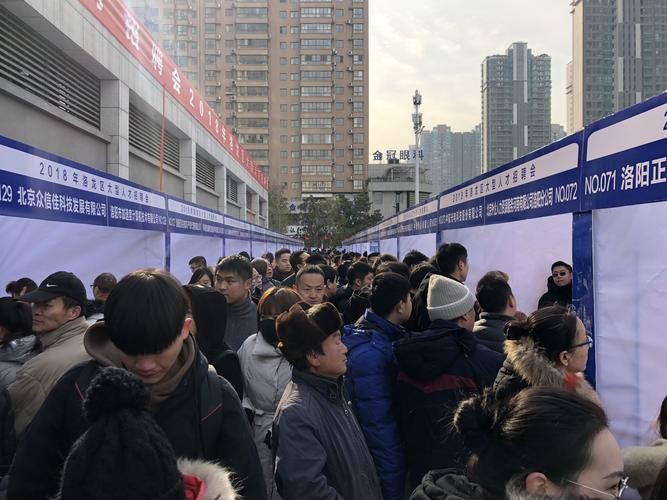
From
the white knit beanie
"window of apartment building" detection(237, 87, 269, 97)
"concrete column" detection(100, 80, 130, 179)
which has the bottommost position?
the white knit beanie

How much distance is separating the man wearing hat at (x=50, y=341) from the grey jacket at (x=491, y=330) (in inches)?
84.7

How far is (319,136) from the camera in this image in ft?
272

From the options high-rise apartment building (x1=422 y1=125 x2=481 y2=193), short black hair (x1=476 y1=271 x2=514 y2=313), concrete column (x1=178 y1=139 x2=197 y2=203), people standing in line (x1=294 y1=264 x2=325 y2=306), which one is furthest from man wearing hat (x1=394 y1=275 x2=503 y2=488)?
high-rise apartment building (x1=422 y1=125 x2=481 y2=193)

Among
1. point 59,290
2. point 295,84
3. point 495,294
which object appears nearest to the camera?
point 59,290

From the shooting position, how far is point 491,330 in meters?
3.47

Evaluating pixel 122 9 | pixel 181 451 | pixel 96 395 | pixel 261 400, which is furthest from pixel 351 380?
pixel 122 9

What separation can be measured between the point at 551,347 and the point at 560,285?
10.1 ft

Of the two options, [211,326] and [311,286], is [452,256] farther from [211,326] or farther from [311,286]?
[211,326]

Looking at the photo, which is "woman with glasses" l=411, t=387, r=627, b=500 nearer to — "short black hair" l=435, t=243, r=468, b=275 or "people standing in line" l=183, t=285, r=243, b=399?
Answer: "people standing in line" l=183, t=285, r=243, b=399

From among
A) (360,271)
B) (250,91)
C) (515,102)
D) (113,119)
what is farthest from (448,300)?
(250,91)

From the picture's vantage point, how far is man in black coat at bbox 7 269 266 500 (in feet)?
4.98

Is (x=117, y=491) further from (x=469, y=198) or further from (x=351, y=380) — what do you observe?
(x=469, y=198)

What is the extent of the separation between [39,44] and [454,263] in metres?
8.60

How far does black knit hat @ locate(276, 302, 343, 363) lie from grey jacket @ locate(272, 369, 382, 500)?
10cm
